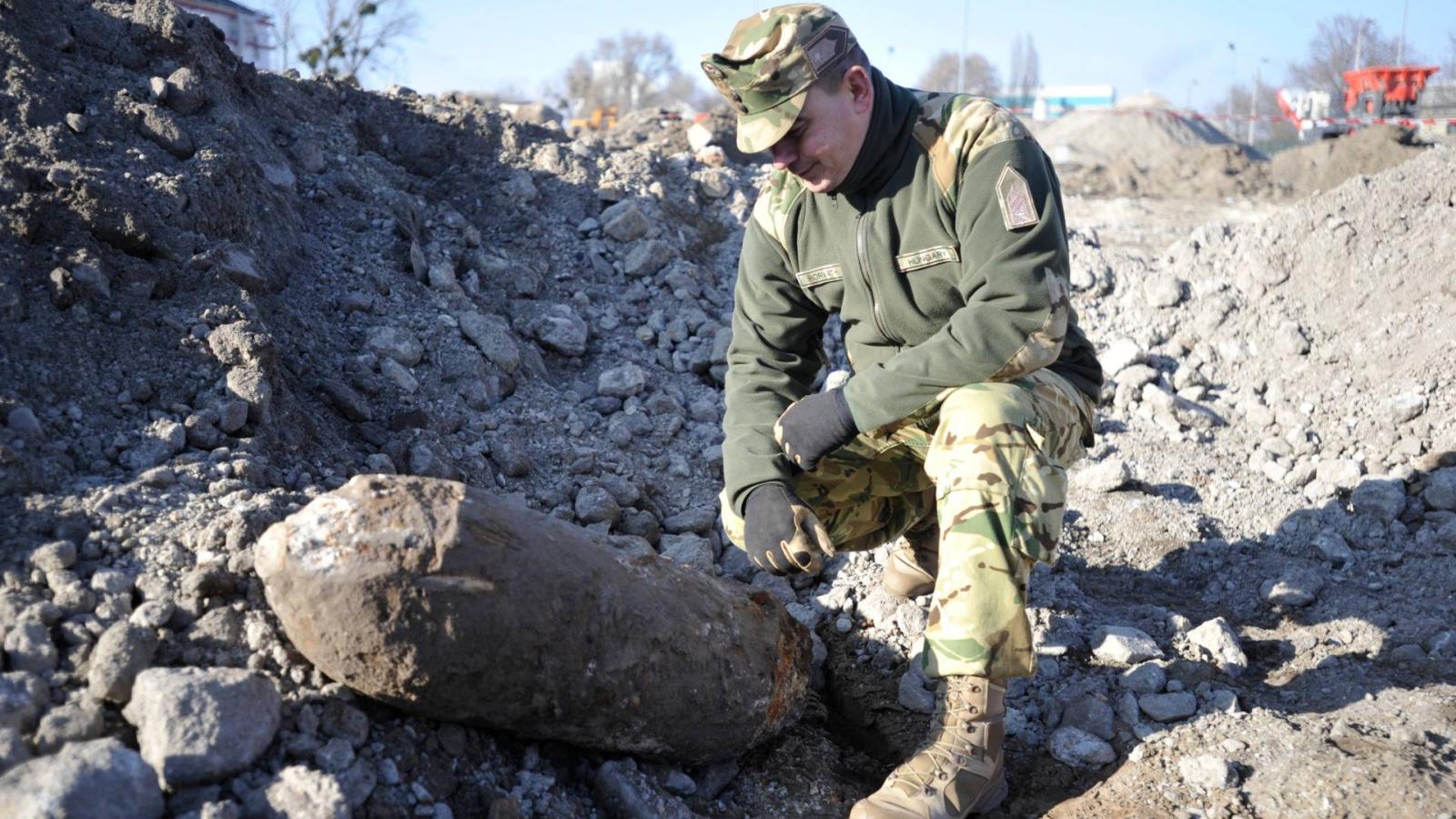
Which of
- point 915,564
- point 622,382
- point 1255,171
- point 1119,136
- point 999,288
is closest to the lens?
point 999,288

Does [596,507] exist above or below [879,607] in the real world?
above

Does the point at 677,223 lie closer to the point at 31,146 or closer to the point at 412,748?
the point at 31,146

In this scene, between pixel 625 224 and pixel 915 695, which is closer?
pixel 915 695

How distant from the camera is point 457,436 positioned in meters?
3.47

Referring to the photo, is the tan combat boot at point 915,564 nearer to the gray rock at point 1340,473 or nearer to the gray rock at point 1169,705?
the gray rock at point 1169,705

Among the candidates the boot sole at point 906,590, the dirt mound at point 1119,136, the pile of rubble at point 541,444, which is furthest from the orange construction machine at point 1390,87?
the boot sole at point 906,590

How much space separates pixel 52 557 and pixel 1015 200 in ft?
6.60

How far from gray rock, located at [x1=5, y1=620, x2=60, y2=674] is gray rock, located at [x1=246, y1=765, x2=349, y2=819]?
44 centimetres

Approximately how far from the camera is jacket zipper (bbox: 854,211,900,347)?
8.45 ft

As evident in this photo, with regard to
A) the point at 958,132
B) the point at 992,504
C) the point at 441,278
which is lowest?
the point at 992,504

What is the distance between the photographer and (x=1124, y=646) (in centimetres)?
280

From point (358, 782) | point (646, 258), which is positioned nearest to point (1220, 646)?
point (358, 782)

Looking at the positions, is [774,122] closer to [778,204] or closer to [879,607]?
[778,204]

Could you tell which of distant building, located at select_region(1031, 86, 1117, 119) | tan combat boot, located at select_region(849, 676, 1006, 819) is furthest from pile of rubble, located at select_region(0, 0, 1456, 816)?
distant building, located at select_region(1031, 86, 1117, 119)
